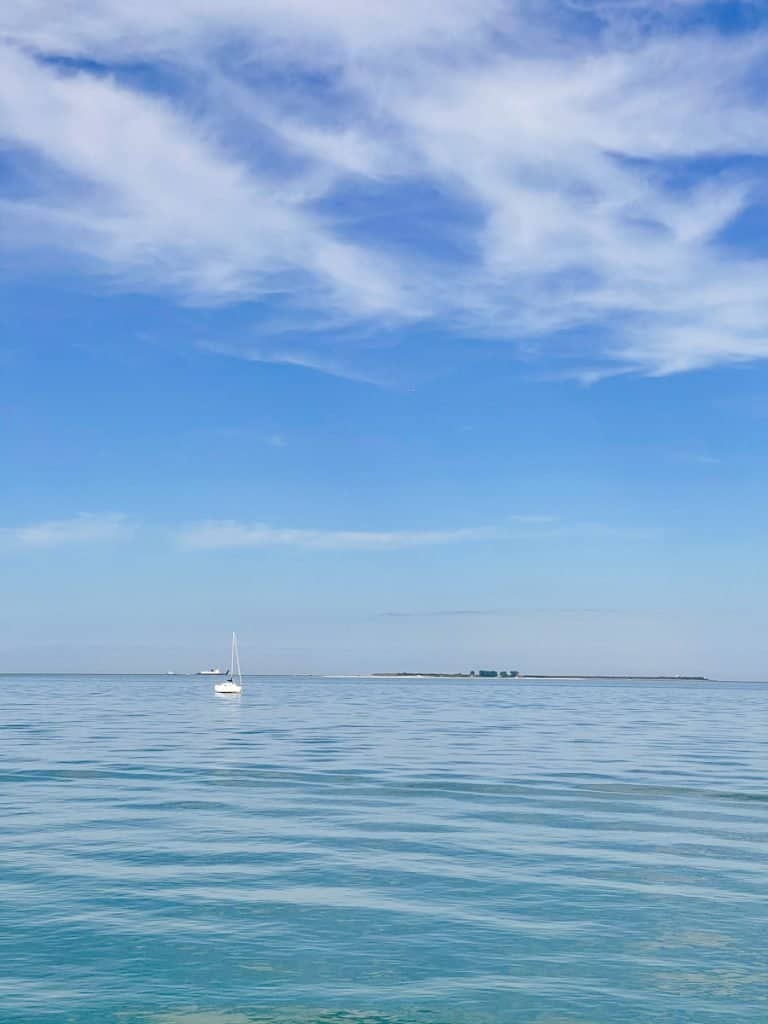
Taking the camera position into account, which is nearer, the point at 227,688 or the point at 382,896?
the point at 382,896

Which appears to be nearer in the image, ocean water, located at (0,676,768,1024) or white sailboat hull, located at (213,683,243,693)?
ocean water, located at (0,676,768,1024)

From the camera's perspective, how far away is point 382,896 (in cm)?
1802

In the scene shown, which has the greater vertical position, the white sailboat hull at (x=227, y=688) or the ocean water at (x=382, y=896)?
the ocean water at (x=382, y=896)

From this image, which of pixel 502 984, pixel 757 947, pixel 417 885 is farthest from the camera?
pixel 417 885

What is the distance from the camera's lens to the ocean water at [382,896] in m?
12.9

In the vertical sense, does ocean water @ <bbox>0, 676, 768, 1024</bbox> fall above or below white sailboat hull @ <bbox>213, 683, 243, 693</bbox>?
above

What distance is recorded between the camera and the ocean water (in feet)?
42.2

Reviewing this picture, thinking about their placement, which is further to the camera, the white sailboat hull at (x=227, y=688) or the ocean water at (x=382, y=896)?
the white sailboat hull at (x=227, y=688)

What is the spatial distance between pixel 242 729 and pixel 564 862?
4791 cm

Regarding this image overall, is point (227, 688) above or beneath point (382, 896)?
beneath

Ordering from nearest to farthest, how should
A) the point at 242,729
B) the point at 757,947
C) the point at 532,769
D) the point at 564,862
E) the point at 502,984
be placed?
the point at 502,984 < the point at 757,947 < the point at 564,862 < the point at 532,769 < the point at 242,729

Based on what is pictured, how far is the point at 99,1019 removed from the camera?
12.0 meters

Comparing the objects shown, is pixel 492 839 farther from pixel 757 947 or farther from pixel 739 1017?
pixel 739 1017

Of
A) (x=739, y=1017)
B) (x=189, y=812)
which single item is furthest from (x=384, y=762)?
(x=739, y=1017)
